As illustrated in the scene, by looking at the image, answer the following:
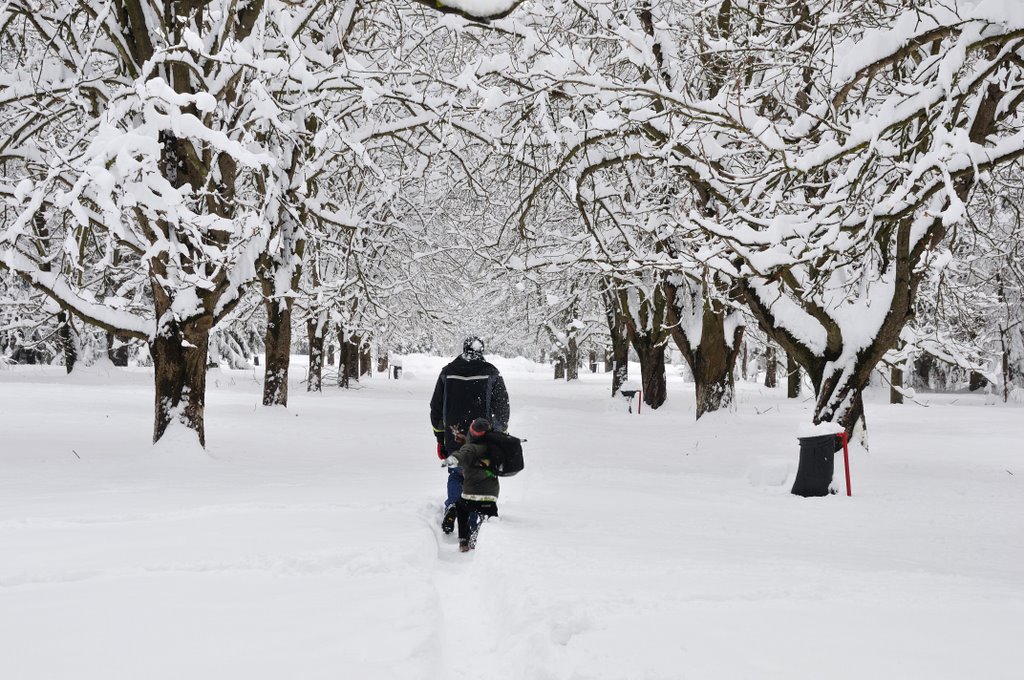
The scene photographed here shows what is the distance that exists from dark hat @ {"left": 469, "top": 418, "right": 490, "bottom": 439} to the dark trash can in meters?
3.66

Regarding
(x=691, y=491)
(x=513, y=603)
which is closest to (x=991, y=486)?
(x=691, y=491)

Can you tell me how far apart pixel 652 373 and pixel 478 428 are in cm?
1652

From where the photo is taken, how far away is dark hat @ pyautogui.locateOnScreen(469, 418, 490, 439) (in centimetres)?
667

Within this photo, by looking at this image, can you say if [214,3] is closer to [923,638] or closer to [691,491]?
[691,491]

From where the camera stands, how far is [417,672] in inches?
133

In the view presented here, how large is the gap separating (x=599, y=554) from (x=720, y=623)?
159cm

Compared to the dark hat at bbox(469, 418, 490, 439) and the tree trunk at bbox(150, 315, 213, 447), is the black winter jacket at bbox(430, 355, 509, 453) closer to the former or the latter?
the dark hat at bbox(469, 418, 490, 439)

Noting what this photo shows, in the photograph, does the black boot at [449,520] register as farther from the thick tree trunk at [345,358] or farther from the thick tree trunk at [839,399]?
the thick tree trunk at [345,358]

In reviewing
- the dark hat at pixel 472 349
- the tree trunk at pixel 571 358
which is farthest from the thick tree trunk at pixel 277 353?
the tree trunk at pixel 571 358

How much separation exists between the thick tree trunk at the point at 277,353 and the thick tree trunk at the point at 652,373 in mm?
9366

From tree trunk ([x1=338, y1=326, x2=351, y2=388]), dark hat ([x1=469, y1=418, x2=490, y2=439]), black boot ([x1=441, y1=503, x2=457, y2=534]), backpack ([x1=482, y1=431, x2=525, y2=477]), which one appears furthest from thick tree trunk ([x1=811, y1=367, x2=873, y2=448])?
tree trunk ([x1=338, y1=326, x2=351, y2=388])

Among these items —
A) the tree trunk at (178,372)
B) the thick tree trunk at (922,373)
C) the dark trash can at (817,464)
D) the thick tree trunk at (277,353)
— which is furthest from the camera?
the thick tree trunk at (922,373)

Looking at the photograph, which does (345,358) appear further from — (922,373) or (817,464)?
(922,373)

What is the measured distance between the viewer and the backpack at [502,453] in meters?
6.71
